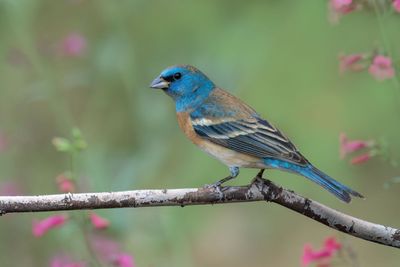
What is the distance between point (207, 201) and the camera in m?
3.43

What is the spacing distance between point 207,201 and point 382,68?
35.2 inches

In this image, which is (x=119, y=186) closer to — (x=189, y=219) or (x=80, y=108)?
(x=189, y=219)

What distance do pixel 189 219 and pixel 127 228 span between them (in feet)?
3.43

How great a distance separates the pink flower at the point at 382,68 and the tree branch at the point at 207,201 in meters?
0.58

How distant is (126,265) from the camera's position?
3932 mm

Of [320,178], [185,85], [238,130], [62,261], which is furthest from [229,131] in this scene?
[62,261]

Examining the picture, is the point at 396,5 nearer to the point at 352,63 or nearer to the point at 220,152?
the point at 352,63

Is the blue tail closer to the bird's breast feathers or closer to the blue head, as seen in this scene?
the bird's breast feathers

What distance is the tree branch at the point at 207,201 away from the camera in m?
3.27

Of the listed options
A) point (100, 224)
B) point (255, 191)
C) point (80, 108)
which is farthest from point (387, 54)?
point (80, 108)

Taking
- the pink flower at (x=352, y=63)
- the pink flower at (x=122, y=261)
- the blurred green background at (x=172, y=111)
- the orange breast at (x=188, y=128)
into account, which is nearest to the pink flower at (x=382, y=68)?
the pink flower at (x=352, y=63)

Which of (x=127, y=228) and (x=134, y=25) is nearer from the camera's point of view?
(x=127, y=228)

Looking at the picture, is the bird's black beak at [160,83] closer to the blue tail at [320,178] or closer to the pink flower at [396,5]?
the blue tail at [320,178]

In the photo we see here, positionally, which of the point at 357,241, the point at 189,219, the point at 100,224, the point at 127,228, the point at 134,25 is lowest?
the point at 357,241
